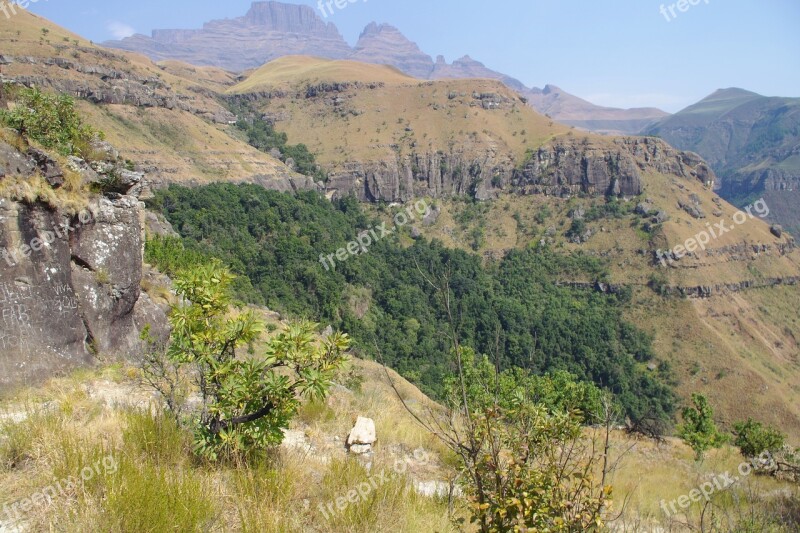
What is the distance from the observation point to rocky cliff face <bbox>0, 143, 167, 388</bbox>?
652cm

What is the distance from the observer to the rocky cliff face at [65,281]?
652 cm

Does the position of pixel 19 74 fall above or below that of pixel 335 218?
above

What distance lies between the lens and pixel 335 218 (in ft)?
254

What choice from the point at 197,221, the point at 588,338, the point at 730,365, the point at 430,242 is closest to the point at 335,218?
the point at 430,242

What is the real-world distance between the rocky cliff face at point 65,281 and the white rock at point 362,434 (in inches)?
188

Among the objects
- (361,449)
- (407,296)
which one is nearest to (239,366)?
(361,449)

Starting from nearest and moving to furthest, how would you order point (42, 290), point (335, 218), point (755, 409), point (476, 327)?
point (42, 290), point (755, 409), point (476, 327), point (335, 218)

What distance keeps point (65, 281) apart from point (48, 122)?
3.79 metres

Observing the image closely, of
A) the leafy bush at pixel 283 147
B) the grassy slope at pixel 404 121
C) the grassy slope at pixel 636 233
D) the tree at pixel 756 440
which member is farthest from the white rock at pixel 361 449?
the grassy slope at pixel 404 121

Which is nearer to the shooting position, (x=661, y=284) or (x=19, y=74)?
(x=19, y=74)

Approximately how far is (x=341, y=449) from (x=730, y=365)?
65182mm

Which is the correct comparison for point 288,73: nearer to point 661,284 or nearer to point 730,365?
point 661,284

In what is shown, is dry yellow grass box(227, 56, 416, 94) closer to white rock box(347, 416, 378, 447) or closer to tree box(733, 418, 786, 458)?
tree box(733, 418, 786, 458)

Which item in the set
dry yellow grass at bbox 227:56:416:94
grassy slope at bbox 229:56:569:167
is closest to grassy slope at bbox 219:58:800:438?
grassy slope at bbox 229:56:569:167
